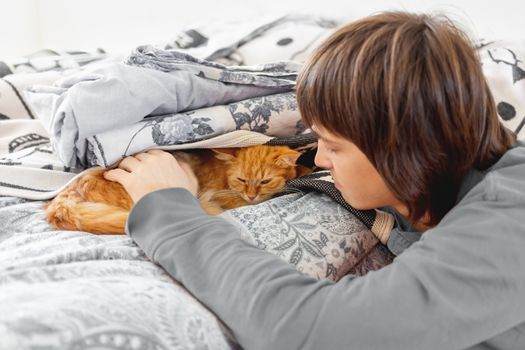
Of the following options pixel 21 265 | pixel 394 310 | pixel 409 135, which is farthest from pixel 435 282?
pixel 21 265

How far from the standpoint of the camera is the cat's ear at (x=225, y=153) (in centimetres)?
113

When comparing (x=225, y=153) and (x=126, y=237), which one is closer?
(x=126, y=237)

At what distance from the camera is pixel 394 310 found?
57 cm

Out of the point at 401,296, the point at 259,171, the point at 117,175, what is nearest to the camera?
the point at 401,296

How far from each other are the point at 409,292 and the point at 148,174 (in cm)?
49

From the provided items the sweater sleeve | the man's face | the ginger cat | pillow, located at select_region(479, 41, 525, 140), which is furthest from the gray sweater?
pillow, located at select_region(479, 41, 525, 140)

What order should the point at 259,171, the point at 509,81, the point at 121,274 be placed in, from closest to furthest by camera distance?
the point at 121,274 → the point at 509,81 → the point at 259,171

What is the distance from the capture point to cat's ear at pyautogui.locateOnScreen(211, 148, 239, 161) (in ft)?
3.72

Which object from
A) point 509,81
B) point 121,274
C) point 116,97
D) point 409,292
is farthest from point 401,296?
point 509,81

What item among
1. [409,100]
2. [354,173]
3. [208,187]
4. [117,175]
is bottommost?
[208,187]

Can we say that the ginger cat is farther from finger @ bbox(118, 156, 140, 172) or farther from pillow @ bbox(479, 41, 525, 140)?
pillow @ bbox(479, 41, 525, 140)

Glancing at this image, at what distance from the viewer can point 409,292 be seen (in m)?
0.58

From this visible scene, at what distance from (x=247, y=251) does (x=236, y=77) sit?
0.49 metres

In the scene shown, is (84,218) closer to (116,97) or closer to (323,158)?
(116,97)
